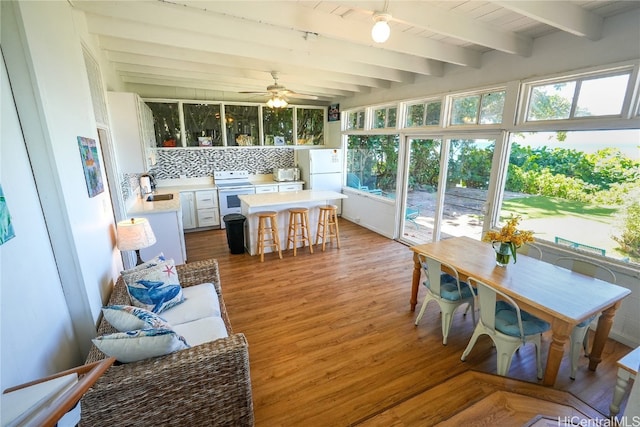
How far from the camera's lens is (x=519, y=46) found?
288 centimetres

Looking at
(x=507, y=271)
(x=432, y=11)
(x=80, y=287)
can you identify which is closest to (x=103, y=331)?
(x=80, y=287)

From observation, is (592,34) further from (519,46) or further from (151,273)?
(151,273)

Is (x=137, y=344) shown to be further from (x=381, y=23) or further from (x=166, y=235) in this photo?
(x=166, y=235)

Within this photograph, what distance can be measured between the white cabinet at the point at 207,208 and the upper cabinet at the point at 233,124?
1070 mm

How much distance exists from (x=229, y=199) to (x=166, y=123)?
1.89m

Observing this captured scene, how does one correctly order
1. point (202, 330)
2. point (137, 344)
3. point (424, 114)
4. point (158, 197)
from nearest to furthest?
point (137, 344), point (202, 330), point (424, 114), point (158, 197)

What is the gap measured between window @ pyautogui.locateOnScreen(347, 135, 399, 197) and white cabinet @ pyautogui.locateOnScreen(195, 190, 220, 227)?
2.99 metres

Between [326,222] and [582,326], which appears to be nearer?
[582,326]

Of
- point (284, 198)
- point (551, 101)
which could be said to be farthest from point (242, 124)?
point (551, 101)

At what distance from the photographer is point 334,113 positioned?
6586 mm

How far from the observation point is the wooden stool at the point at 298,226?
447 cm

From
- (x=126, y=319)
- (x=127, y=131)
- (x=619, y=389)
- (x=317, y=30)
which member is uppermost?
(x=317, y=30)

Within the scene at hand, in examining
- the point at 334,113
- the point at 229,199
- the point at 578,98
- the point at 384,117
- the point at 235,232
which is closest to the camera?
the point at 578,98

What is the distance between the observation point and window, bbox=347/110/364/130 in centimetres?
593
